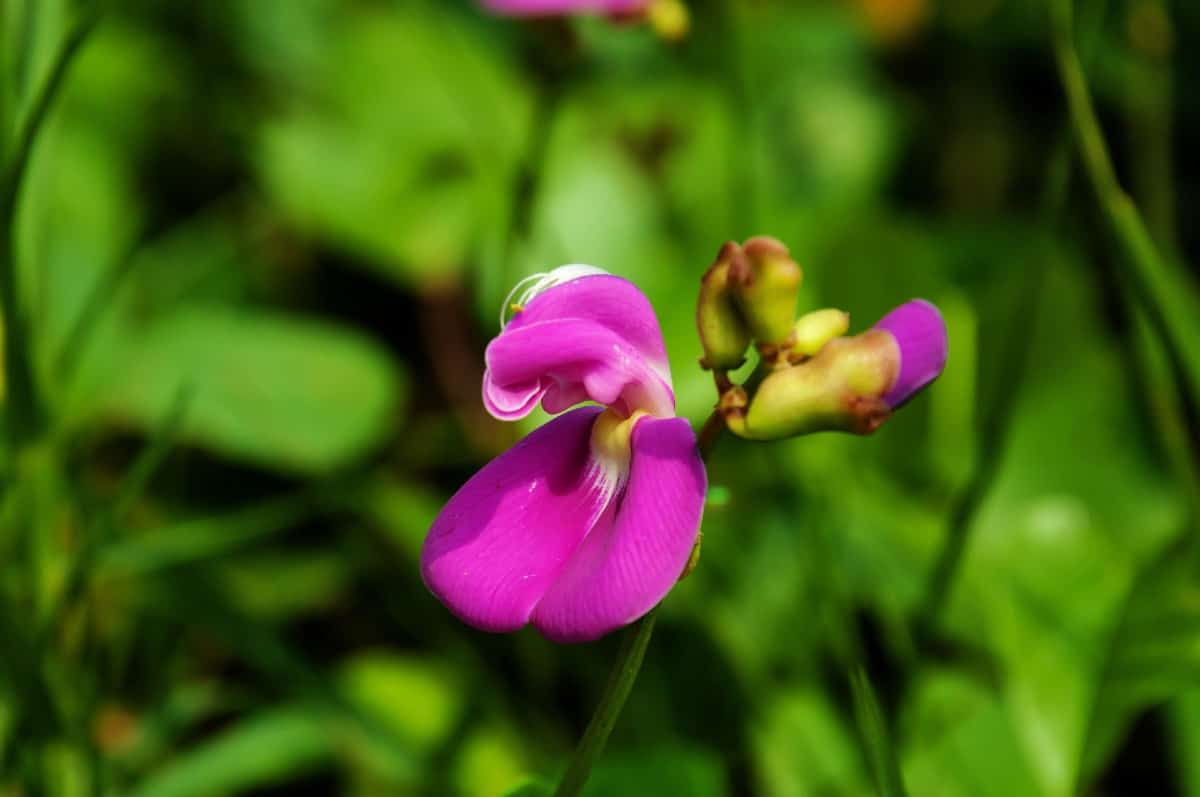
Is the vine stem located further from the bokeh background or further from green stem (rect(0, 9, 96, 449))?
green stem (rect(0, 9, 96, 449))

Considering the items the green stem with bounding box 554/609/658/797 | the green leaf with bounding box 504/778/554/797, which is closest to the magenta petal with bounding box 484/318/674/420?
the green stem with bounding box 554/609/658/797

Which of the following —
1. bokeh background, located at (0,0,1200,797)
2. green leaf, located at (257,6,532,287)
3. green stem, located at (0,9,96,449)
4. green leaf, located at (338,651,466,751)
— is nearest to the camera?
green stem, located at (0,9,96,449)

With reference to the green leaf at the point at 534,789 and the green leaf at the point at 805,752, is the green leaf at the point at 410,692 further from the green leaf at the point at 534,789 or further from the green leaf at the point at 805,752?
the green leaf at the point at 534,789

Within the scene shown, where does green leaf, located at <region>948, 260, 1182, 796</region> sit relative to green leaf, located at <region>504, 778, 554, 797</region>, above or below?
below

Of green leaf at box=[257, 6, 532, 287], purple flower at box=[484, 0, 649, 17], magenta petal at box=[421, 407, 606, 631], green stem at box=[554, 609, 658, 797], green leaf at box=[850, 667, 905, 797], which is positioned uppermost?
purple flower at box=[484, 0, 649, 17]

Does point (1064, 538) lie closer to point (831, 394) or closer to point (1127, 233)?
point (1127, 233)

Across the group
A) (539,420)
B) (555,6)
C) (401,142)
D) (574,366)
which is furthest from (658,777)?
(401,142)
